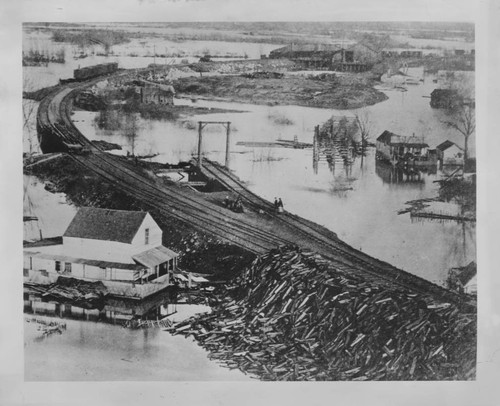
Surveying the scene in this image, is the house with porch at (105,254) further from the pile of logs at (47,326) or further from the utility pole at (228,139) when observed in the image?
the utility pole at (228,139)

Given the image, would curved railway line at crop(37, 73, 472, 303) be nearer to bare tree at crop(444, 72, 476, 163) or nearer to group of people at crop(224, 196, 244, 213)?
group of people at crop(224, 196, 244, 213)

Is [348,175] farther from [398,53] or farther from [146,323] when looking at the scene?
[146,323]

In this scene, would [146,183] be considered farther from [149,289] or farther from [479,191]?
[479,191]

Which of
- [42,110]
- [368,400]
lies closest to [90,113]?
[42,110]

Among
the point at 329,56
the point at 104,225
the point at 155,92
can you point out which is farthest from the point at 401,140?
the point at 104,225

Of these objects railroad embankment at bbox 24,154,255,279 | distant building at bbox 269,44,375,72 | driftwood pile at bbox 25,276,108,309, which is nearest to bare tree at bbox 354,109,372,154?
distant building at bbox 269,44,375,72

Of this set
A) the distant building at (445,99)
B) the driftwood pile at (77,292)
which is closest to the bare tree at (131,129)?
the driftwood pile at (77,292)

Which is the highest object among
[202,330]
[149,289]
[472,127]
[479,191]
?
[472,127]
